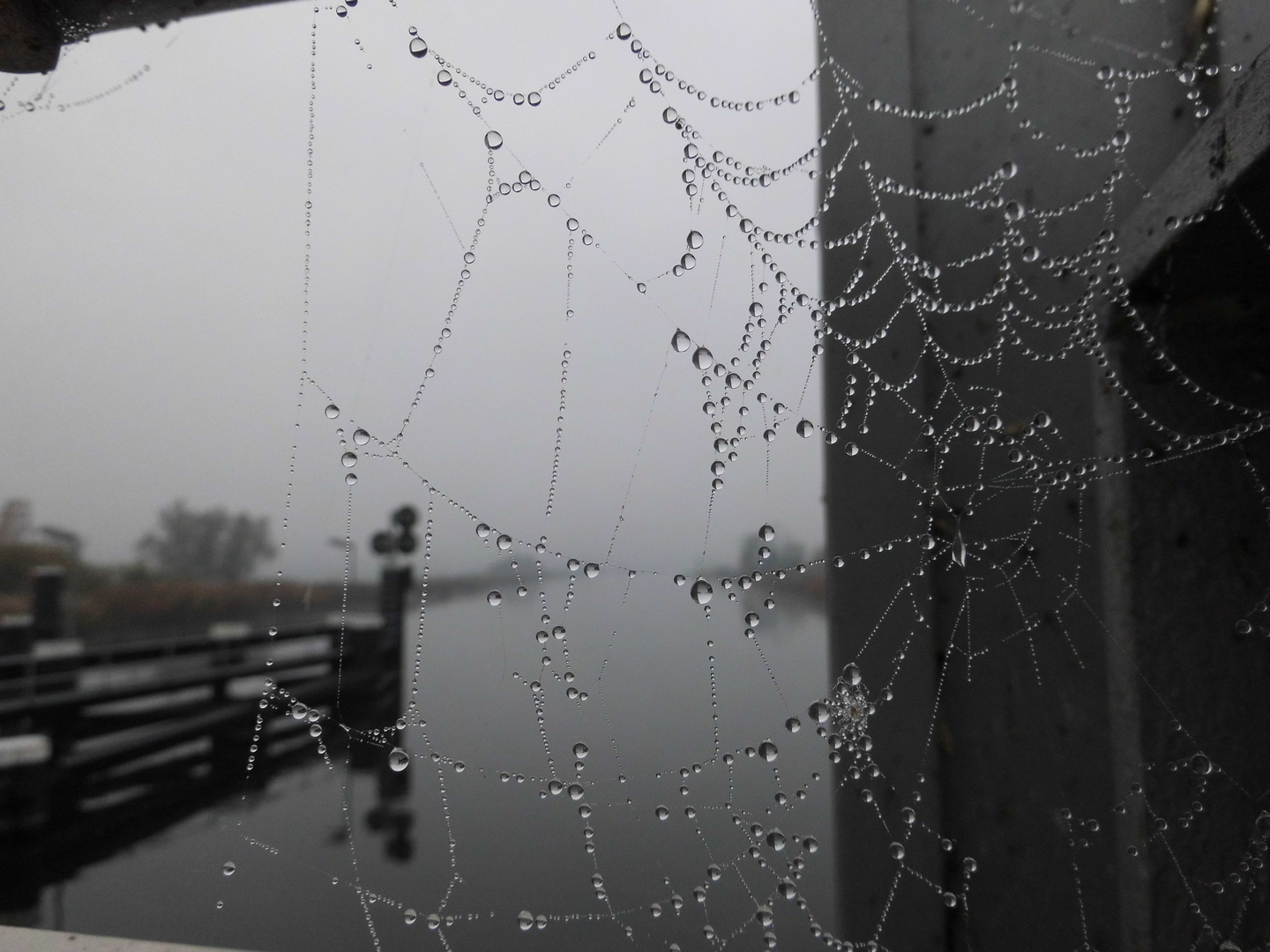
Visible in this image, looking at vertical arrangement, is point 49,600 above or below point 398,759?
below

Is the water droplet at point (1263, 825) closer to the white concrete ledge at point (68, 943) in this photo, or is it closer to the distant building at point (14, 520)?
the white concrete ledge at point (68, 943)

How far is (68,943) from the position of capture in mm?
526

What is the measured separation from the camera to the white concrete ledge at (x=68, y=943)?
20.5 inches

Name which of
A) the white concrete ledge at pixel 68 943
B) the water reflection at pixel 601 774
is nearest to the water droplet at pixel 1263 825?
the water reflection at pixel 601 774

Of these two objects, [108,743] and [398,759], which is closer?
[398,759]

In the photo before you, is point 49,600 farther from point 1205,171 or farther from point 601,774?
point 1205,171

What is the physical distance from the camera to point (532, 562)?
64cm

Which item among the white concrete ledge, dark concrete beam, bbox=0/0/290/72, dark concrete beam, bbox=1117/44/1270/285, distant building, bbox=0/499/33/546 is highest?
dark concrete beam, bbox=0/0/290/72

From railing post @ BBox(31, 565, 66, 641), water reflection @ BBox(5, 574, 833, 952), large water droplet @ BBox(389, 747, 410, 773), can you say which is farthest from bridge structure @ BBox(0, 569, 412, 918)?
large water droplet @ BBox(389, 747, 410, 773)

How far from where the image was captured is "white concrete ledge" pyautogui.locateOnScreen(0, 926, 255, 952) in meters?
0.52

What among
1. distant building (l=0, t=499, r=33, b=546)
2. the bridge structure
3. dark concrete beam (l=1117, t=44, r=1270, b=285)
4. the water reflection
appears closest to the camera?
dark concrete beam (l=1117, t=44, r=1270, b=285)

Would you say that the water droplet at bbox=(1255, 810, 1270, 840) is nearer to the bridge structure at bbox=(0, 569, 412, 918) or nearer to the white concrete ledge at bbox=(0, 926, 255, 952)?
the white concrete ledge at bbox=(0, 926, 255, 952)

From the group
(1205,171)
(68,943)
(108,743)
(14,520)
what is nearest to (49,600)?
(108,743)

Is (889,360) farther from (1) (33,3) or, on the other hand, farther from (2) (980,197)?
(1) (33,3)
